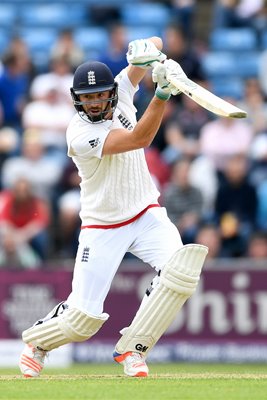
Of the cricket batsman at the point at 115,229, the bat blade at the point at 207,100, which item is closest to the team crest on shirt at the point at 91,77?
the cricket batsman at the point at 115,229

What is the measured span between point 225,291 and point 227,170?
66.8 inches

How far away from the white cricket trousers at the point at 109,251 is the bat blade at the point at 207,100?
3.16ft

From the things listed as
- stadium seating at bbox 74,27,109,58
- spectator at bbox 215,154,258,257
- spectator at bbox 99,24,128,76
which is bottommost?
spectator at bbox 215,154,258,257

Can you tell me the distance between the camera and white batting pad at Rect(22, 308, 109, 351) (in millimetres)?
7344

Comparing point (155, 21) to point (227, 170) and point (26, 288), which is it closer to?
point (227, 170)

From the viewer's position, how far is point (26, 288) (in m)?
11.1

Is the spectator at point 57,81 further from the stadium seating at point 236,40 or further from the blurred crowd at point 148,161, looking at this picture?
the stadium seating at point 236,40

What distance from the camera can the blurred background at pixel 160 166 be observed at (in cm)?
1102

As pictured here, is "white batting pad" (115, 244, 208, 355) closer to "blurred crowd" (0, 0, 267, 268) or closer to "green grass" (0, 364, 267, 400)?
"green grass" (0, 364, 267, 400)

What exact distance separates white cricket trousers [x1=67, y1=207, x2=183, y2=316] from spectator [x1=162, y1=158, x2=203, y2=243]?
437 cm

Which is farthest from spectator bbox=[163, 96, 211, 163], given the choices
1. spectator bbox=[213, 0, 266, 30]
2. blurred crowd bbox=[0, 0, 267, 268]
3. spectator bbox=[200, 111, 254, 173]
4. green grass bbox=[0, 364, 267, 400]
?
green grass bbox=[0, 364, 267, 400]

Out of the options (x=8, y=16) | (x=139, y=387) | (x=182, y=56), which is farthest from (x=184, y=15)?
(x=139, y=387)

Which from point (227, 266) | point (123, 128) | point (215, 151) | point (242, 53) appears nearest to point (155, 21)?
point (242, 53)

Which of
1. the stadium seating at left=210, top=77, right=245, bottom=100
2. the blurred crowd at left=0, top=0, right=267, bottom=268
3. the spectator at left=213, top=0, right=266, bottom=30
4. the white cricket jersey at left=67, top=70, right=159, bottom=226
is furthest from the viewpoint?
the spectator at left=213, top=0, right=266, bottom=30
